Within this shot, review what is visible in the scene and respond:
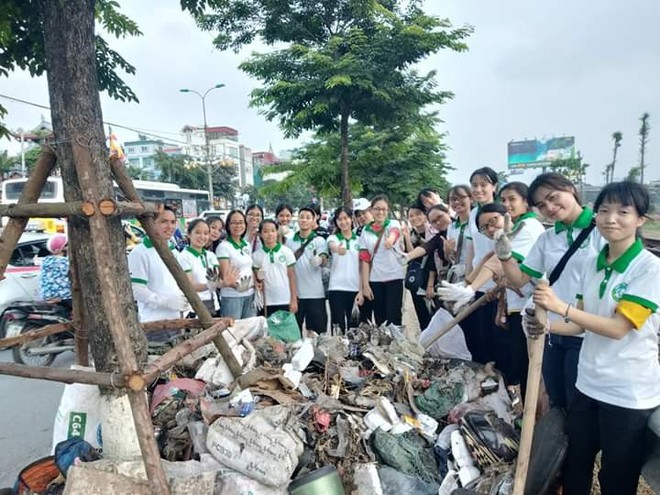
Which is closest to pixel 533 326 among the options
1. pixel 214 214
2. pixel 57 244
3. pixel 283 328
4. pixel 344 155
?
pixel 283 328

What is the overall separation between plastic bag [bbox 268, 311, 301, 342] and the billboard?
52.6 meters

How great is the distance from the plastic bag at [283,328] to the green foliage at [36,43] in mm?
2051

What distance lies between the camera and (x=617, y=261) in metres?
1.90

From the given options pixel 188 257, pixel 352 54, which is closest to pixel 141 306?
pixel 188 257

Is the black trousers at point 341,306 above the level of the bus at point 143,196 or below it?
below

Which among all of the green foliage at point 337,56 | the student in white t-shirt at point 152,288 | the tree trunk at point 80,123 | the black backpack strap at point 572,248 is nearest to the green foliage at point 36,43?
the tree trunk at point 80,123

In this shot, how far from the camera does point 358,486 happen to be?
2.31m

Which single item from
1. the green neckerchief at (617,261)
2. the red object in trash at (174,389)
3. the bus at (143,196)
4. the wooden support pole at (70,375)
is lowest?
the red object in trash at (174,389)

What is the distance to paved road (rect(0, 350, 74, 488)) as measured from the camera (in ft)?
10.6

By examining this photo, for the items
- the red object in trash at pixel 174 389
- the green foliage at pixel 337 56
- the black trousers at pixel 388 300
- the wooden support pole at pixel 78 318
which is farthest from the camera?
the green foliage at pixel 337 56

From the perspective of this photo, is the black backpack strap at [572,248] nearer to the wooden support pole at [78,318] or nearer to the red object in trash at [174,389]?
the red object in trash at [174,389]

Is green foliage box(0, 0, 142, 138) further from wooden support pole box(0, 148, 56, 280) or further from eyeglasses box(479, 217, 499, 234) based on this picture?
eyeglasses box(479, 217, 499, 234)

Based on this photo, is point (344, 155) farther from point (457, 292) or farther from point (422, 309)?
point (457, 292)

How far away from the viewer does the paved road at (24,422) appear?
3238 mm
